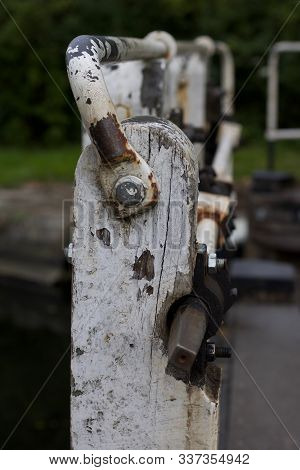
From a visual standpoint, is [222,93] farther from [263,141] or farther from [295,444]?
[263,141]

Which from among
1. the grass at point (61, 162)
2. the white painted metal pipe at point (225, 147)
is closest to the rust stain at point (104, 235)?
the white painted metal pipe at point (225, 147)

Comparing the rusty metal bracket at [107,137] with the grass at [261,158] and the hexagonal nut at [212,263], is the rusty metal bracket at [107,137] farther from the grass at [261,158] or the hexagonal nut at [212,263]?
the grass at [261,158]

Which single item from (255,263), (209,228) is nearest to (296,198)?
(255,263)

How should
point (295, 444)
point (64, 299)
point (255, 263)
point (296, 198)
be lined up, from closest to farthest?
point (295, 444) < point (255, 263) < point (296, 198) < point (64, 299)

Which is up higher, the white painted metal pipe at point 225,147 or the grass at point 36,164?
the grass at point 36,164

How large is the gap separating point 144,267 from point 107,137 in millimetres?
265

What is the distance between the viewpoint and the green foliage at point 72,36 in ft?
43.2

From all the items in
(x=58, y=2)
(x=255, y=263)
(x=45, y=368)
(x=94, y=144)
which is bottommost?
(x=45, y=368)

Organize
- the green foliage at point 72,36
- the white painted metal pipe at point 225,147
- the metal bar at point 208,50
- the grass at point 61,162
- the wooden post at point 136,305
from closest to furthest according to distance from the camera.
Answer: the wooden post at point 136,305 → the white painted metal pipe at point 225,147 → the metal bar at point 208,50 → the grass at point 61,162 → the green foliage at point 72,36

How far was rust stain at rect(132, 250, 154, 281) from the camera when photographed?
1.47m

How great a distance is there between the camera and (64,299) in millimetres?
8203

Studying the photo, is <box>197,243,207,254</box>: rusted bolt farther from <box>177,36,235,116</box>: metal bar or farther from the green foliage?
the green foliage

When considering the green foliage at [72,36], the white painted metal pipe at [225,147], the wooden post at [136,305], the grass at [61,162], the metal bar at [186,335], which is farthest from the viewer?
the green foliage at [72,36]

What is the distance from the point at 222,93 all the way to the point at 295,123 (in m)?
9.36
